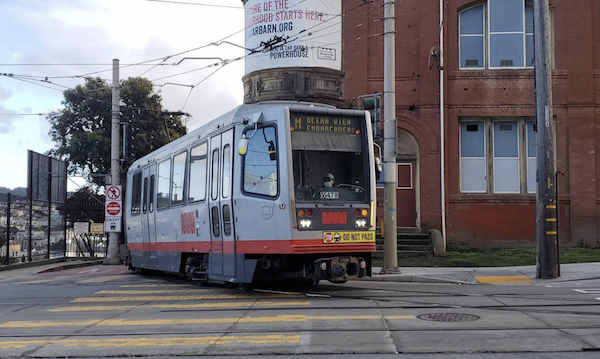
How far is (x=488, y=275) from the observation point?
603 inches

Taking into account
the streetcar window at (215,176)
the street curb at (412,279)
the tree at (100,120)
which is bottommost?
the street curb at (412,279)

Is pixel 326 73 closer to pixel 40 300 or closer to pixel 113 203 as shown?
pixel 113 203

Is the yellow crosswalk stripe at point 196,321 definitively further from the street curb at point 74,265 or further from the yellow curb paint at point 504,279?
the street curb at point 74,265

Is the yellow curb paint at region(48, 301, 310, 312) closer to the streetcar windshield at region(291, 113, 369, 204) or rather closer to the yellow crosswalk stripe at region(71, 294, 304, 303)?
the yellow crosswalk stripe at region(71, 294, 304, 303)

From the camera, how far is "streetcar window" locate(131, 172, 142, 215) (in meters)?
18.9

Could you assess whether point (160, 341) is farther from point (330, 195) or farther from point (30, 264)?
point (30, 264)

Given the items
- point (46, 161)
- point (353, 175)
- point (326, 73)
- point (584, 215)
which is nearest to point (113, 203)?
point (46, 161)

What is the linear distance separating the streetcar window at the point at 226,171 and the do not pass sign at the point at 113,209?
42.2 feet

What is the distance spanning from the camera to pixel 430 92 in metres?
22.7

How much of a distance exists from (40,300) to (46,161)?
13.3 m

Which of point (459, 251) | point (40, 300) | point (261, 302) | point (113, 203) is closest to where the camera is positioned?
point (261, 302)

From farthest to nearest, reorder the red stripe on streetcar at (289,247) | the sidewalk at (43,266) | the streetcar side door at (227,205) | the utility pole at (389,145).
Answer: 1. the sidewalk at (43,266)
2. the utility pole at (389,145)
3. the streetcar side door at (227,205)
4. the red stripe on streetcar at (289,247)

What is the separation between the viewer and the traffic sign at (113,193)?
2380cm

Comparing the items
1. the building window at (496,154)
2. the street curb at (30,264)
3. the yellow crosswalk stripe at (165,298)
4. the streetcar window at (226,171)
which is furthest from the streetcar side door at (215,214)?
the building window at (496,154)
